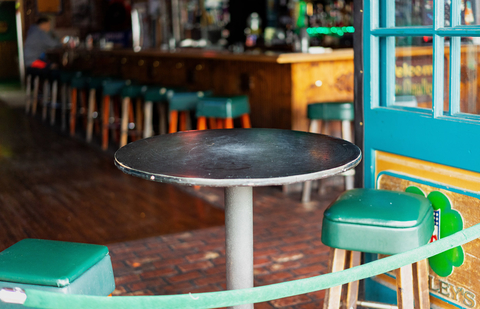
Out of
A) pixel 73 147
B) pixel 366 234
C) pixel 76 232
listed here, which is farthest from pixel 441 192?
pixel 73 147

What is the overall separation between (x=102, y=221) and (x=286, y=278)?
1.66 m

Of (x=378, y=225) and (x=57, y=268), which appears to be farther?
(x=378, y=225)

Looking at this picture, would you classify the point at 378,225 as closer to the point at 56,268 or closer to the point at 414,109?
the point at 414,109

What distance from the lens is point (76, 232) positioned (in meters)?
3.88

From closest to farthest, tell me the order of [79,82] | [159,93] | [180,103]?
[180,103] < [159,93] < [79,82]

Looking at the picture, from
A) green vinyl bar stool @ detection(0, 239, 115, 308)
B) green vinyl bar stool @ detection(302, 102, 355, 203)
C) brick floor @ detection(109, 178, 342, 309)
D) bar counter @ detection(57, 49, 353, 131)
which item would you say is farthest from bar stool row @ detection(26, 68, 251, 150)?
green vinyl bar stool @ detection(0, 239, 115, 308)

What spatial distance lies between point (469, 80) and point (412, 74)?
38 cm

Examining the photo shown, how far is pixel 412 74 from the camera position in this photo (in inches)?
105

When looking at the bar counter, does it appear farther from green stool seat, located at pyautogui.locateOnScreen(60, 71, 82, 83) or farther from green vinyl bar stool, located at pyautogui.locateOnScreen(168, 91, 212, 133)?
green stool seat, located at pyautogui.locateOnScreen(60, 71, 82, 83)

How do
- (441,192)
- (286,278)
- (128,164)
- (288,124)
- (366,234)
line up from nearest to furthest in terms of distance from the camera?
1. (128,164)
2. (366,234)
3. (441,192)
4. (286,278)
5. (288,124)

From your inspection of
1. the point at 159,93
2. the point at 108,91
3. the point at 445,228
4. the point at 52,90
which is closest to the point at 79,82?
the point at 108,91

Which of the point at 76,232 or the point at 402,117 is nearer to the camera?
the point at 402,117

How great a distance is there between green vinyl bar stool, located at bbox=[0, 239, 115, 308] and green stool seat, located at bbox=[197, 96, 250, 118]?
288 centimetres

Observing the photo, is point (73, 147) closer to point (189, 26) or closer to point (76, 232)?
point (76, 232)
